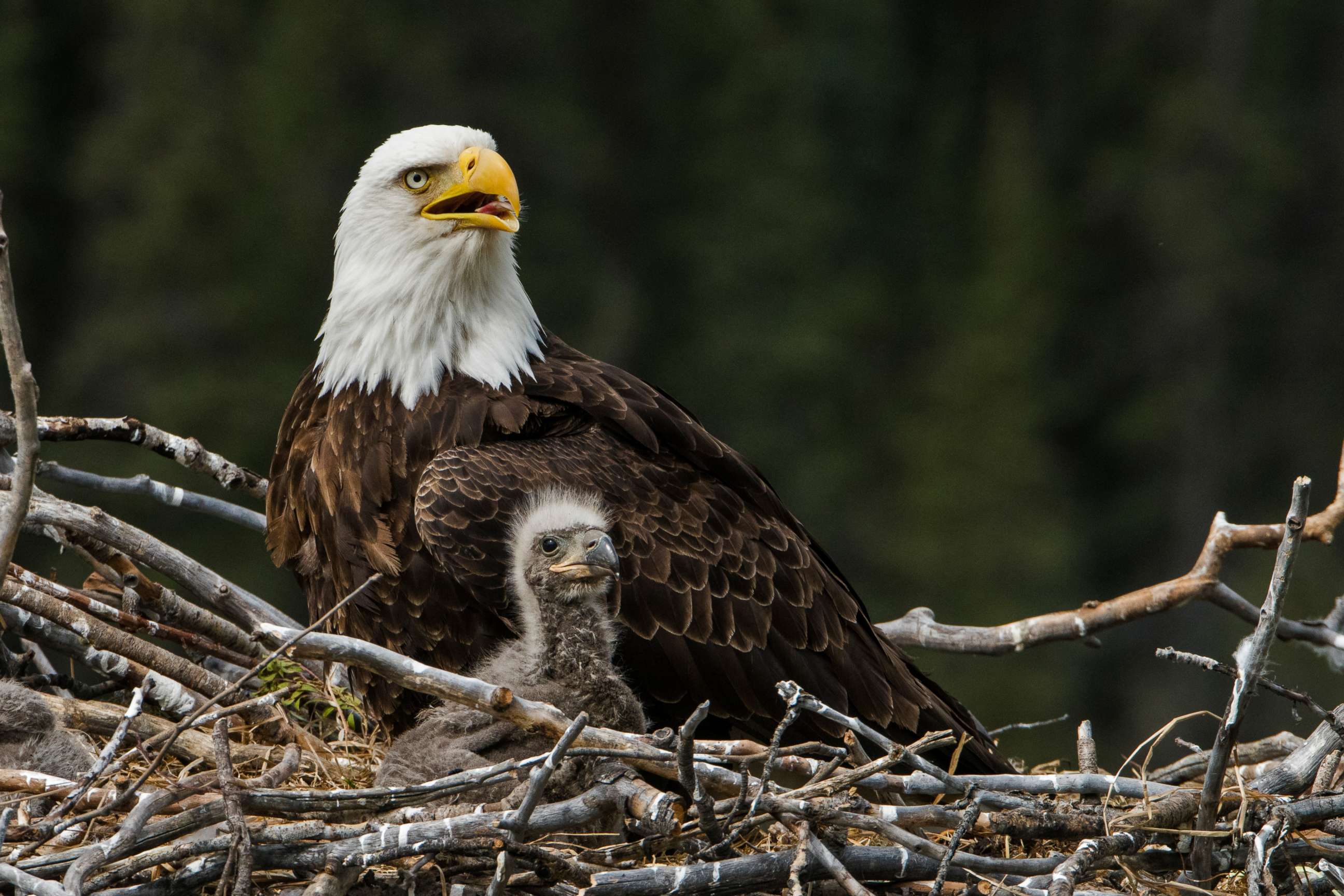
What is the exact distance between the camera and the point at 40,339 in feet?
64.3

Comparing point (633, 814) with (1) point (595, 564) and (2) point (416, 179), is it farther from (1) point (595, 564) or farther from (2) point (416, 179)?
(2) point (416, 179)

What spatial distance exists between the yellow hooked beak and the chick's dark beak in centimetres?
98


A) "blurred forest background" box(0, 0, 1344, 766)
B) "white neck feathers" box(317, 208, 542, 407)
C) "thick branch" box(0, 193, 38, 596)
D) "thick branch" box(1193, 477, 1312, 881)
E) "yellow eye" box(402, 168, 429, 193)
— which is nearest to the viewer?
"thick branch" box(0, 193, 38, 596)

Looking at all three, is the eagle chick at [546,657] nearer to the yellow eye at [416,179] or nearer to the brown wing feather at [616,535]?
the brown wing feather at [616,535]

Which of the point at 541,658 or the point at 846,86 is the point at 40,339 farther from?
the point at 541,658

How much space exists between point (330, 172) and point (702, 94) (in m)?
6.80

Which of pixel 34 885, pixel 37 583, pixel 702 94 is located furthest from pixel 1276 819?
pixel 702 94

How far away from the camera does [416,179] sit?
453 cm

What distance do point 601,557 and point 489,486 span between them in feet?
1.12

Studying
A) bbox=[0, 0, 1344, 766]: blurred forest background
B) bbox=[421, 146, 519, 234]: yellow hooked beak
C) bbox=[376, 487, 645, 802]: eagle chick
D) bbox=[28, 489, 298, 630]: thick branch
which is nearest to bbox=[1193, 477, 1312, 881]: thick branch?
bbox=[376, 487, 645, 802]: eagle chick

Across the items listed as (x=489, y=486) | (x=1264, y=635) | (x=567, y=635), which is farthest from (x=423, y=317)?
(x=1264, y=635)

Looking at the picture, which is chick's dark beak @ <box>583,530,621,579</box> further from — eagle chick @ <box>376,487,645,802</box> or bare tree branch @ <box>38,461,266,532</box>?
bare tree branch @ <box>38,461,266,532</box>

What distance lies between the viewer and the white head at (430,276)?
442 centimetres

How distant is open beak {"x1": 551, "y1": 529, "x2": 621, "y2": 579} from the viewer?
3.77 meters
